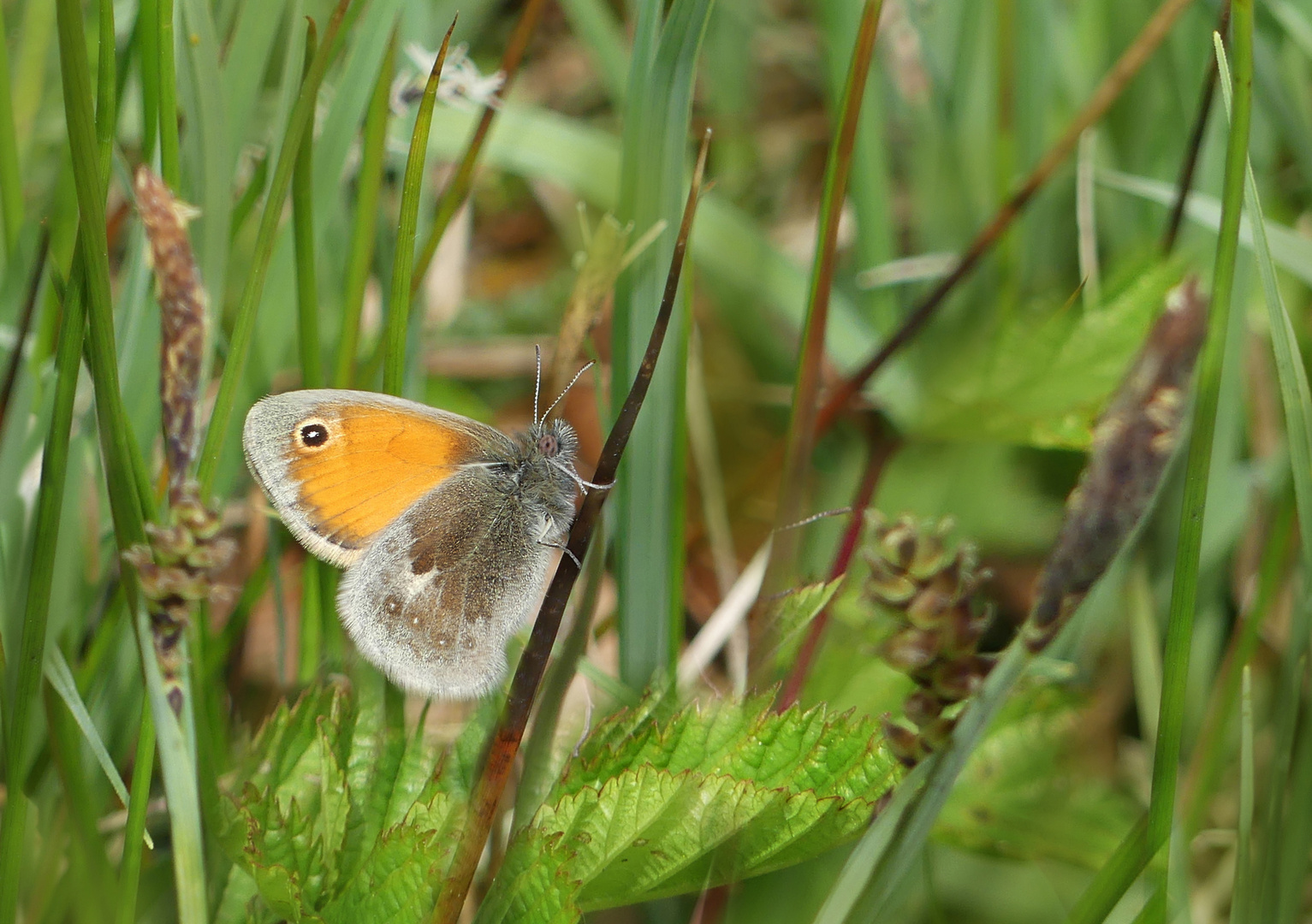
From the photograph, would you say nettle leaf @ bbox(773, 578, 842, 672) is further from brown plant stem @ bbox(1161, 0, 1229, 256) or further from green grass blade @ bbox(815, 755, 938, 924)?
brown plant stem @ bbox(1161, 0, 1229, 256)

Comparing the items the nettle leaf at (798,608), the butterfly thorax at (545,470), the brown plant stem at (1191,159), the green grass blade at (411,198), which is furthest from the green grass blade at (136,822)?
the brown plant stem at (1191,159)

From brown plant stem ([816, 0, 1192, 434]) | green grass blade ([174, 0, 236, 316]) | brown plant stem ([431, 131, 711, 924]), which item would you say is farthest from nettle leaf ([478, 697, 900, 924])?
brown plant stem ([816, 0, 1192, 434])

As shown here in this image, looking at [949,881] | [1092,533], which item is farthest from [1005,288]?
[1092,533]

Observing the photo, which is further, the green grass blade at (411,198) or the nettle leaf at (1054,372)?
the nettle leaf at (1054,372)

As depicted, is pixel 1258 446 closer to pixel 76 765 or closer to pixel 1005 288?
pixel 1005 288

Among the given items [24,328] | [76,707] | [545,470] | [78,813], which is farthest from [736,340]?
[78,813]

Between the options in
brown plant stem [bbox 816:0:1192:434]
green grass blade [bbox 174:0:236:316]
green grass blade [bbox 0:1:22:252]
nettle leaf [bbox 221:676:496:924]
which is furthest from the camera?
brown plant stem [bbox 816:0:1192:434]

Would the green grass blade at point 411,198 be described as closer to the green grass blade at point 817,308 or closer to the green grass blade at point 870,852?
the green grass blade at point 817,308
